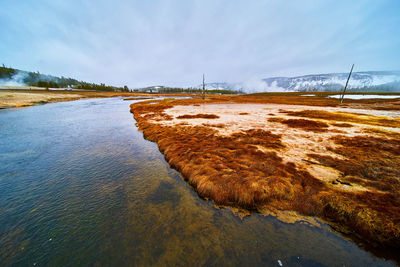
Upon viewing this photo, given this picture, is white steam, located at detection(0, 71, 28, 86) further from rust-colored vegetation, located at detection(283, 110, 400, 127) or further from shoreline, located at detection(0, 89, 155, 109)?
rust-colored vegetation, located at detection(283, 110, 400, 127)

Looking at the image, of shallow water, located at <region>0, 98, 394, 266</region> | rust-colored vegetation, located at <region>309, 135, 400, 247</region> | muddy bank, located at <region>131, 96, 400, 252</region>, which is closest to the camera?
shallow water, located at <region>0, 98, 394, 266</region>

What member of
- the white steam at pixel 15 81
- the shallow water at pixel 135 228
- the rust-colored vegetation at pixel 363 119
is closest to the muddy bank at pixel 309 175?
the shallow water at pixel 135 228

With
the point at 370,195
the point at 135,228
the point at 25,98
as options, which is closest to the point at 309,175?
the point at 370,195

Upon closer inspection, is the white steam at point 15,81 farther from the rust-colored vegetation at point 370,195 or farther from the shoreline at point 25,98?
the rust-colored vegetation at point 370,195

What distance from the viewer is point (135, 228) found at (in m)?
5.68

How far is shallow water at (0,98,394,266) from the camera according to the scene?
15.4 feet

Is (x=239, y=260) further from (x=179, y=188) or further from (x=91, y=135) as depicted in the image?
(x=91, y=135)

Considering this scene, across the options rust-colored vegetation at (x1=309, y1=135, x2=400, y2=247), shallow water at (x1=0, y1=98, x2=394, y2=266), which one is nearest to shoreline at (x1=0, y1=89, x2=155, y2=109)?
shallow water at (x1=0, y1=98, x2=394, y2=266)

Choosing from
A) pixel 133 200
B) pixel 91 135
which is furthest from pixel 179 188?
pixel 91 135

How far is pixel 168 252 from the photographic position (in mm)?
4867

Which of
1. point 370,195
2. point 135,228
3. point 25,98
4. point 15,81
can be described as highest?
point 15,81

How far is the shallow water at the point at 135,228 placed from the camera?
4.69m

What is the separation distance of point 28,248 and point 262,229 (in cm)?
847

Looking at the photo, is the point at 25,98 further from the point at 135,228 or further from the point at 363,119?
the point at 363,119
